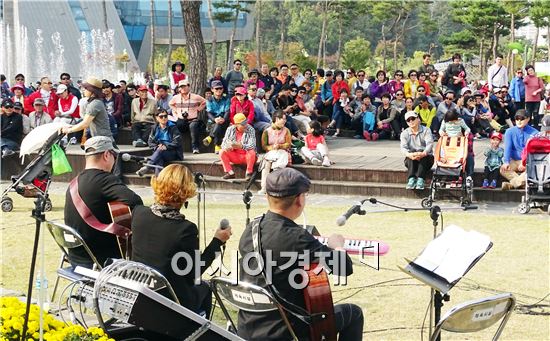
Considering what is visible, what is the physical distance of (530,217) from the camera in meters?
12.1

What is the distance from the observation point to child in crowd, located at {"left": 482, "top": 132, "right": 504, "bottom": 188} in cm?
1345

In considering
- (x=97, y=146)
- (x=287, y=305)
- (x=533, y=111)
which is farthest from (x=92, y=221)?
(x=533, y=111)

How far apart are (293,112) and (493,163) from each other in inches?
234

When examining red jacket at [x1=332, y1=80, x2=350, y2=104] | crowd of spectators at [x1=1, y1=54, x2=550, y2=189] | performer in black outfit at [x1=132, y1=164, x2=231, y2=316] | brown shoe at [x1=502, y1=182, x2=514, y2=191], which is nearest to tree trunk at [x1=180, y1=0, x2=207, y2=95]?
crowd of spectators at [x1=1, y1=54, x2=550, y2=189]

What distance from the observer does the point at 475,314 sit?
4559 mm

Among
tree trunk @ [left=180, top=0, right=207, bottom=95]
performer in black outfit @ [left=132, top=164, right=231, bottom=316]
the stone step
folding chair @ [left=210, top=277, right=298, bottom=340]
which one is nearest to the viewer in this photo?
folding chair @ [left=210, top=277, right=298, bottom=340]

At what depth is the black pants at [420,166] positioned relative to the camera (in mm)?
13648

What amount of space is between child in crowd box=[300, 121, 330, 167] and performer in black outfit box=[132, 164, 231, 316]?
9.32m

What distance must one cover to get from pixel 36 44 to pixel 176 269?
52646 mm

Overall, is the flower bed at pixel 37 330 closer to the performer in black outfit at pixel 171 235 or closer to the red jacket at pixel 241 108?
the performer in black outfit at pixel 171 235

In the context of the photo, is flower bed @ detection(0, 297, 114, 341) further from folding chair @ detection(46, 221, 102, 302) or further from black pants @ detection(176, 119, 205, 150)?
black pants @ detection(176, 119, 205, 150)

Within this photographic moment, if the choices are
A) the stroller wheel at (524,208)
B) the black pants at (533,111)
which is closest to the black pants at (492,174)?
the stroller wheel at (524,208)

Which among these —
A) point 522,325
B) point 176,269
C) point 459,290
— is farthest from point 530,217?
point 176,269

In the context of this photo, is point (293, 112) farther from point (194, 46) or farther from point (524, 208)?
point (524, 208)
